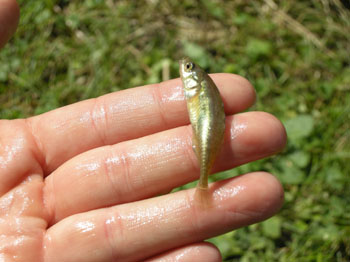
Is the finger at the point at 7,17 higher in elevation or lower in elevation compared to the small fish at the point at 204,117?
higher

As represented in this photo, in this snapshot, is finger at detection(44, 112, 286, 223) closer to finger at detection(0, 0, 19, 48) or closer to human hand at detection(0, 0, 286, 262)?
human hand at detection(0, 0, 286, 262)

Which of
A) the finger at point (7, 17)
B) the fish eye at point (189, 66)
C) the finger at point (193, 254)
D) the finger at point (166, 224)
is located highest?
the finger at point (7, 17)

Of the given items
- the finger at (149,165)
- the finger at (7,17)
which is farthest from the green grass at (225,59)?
the finger at (7,17)

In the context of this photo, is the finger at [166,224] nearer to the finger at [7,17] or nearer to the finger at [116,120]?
the finger at [116,120]

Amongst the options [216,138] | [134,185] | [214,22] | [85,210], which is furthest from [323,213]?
[214,22]

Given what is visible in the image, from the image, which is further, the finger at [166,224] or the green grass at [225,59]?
the green grass at [225,59]

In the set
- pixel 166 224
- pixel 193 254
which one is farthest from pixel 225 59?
pixel 193 254
